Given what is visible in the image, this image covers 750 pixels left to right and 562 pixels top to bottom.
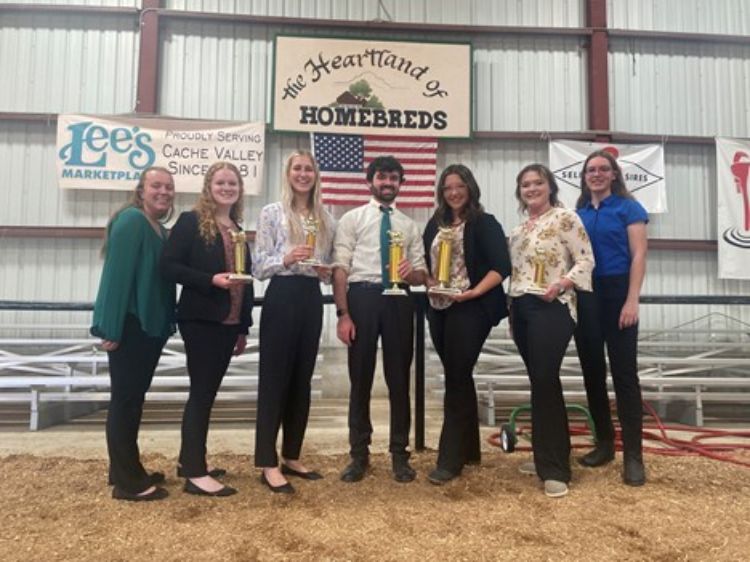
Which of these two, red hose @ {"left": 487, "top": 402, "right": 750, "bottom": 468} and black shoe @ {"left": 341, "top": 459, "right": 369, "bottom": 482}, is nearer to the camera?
black shoe @ {"left": 341, "top": 459, "right": 369, "bottom": 482}

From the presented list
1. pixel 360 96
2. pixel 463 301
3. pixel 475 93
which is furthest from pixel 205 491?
pixel 475 93

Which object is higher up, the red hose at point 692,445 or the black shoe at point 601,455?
the black shoe at point 601,455

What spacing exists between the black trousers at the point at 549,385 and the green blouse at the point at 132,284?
1.60 m

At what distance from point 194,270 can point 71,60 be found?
17.7 ft

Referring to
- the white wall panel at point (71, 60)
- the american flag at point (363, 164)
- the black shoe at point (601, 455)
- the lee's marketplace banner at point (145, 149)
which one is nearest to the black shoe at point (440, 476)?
the black shoe at point (601, 455)

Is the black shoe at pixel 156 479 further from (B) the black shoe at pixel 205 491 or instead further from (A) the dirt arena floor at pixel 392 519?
(B) the black shoe at pixel 205 491

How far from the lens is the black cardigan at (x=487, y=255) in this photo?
2.31m

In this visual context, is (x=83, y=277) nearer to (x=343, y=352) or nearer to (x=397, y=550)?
(x=343, y=352)

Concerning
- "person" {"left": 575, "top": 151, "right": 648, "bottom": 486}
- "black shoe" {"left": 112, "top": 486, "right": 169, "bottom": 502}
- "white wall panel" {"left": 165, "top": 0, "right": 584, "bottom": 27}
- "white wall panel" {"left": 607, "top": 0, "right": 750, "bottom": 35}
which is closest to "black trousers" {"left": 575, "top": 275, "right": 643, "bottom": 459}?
"person" {"left": 575, "top": 151, "right": 648, "bottom": 486}

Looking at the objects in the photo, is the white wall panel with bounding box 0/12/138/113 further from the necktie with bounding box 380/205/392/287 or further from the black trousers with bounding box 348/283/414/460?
the black trousers with bounding box 348/283/414/460

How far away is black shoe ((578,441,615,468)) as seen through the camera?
2623 mm

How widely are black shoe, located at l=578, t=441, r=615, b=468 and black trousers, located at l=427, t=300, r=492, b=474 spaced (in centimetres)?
71

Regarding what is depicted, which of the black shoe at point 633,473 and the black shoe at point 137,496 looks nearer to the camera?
the black shoe at point 137,496

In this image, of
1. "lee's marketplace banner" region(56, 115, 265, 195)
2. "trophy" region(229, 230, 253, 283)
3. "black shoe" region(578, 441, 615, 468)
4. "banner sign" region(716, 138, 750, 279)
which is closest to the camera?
"trophy" region(229, 230, 253, 283)
